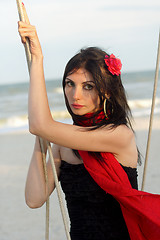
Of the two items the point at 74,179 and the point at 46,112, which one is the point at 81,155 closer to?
the point at 74,179

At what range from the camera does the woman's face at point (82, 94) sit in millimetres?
1558

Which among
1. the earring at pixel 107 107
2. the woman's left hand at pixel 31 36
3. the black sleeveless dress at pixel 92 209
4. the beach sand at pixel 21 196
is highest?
the woman's left hand at pixel 31 36

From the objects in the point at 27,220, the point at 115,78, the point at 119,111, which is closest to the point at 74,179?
the point at 119,111

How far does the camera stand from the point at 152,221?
1.46 meters

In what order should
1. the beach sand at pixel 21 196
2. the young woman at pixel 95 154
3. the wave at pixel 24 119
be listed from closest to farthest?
the young woman at pixel 95 154 → the beach sand at pixel 21 196 → the wave at pixel 24 119

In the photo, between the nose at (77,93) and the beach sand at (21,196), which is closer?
the nose at (77,93)

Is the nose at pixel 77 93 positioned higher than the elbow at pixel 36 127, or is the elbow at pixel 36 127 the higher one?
the nose at pixel 77 93

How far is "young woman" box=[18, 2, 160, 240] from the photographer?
1.51 meters

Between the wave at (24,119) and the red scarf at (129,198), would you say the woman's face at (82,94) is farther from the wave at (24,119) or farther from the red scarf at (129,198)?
the wave at (24,119)

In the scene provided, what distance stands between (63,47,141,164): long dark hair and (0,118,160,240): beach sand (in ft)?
7.49

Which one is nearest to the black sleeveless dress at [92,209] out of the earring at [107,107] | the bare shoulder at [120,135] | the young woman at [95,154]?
the young woman at [95,154]

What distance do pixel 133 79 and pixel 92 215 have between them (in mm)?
30647

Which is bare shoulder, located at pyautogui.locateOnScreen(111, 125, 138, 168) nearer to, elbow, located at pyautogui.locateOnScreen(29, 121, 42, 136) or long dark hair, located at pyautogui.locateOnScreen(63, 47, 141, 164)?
long dark hair, located at pyautogui.locateOnScreen(63, 47, 141, 164)

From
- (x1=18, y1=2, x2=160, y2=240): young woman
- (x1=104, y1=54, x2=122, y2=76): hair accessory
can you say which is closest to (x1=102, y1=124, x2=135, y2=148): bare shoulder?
(x1=18, y1=2, x2=160, y2=240): young woman
